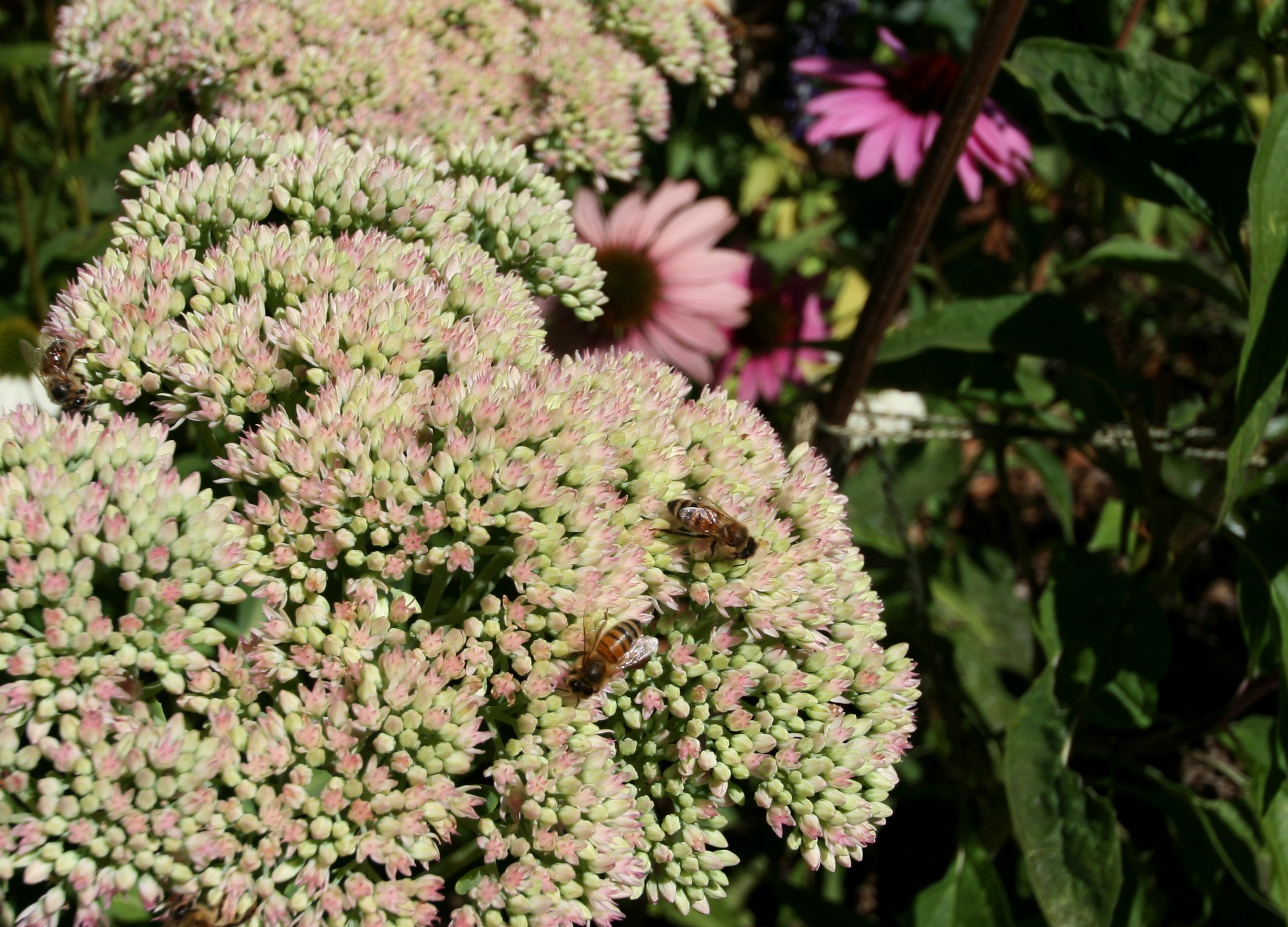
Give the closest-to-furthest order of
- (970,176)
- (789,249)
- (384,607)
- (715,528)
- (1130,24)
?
(384,607)
(715,528)
(970,176)
(1130,24)
(789,249)

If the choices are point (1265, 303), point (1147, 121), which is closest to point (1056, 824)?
point (1265, 303)

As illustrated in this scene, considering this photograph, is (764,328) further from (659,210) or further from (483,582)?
(483,582)

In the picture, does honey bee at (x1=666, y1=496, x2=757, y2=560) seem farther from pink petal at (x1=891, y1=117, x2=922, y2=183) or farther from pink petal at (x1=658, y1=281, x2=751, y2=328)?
pink petal at (x1=891, y1=117, x2=922, y2=183)

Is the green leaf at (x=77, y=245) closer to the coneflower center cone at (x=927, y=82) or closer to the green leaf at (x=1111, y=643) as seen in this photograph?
the coneflower center cone at (x=927, y=82)

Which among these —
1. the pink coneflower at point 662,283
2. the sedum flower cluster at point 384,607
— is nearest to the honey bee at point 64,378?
the sedum flower cluster at point 384,607

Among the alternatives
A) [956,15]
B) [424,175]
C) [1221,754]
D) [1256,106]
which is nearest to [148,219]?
[424,175]

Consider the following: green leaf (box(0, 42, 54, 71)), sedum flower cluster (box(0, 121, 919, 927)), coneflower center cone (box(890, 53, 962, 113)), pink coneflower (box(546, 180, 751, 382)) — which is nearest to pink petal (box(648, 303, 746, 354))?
pink coneflower (box(546, 180, 751, 382))
